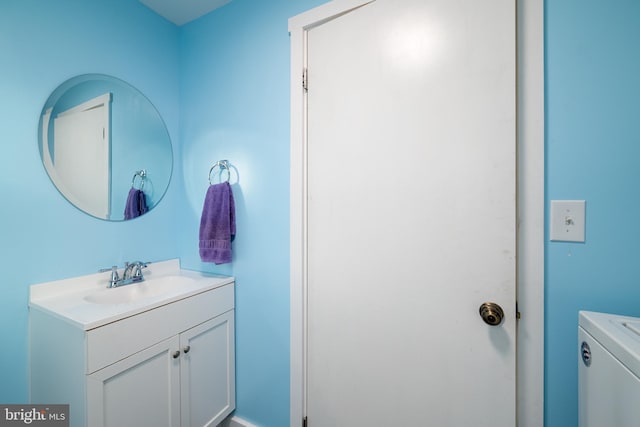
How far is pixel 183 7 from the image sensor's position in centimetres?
143

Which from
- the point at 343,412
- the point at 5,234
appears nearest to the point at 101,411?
the point at 5,234

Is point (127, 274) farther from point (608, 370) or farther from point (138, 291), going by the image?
point (608, 370)

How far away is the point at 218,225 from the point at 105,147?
2.32ft

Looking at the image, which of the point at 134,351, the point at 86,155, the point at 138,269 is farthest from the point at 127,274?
the point at 86,155

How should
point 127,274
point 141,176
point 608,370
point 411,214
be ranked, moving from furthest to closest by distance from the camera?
1. point 141,176
2. point 127,274
3. point 411,214
4. point 608,370

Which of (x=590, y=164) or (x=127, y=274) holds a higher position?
(x=590, y=164)

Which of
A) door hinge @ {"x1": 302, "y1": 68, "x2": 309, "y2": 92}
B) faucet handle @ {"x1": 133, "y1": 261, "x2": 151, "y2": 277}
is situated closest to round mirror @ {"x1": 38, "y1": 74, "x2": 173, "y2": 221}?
faucet handle @ {"x1": 133, "y1": 261, "x2": 151, "y2": 277}

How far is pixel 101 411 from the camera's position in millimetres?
841

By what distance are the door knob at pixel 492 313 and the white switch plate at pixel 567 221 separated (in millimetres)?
275

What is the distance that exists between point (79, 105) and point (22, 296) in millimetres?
889

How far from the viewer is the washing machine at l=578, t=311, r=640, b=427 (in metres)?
0.50

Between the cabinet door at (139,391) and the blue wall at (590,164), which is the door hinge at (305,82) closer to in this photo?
the blue wall at (590,164)

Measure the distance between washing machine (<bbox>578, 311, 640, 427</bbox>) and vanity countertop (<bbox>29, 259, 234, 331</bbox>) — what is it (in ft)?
4.56

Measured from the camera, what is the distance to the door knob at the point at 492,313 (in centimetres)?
77
